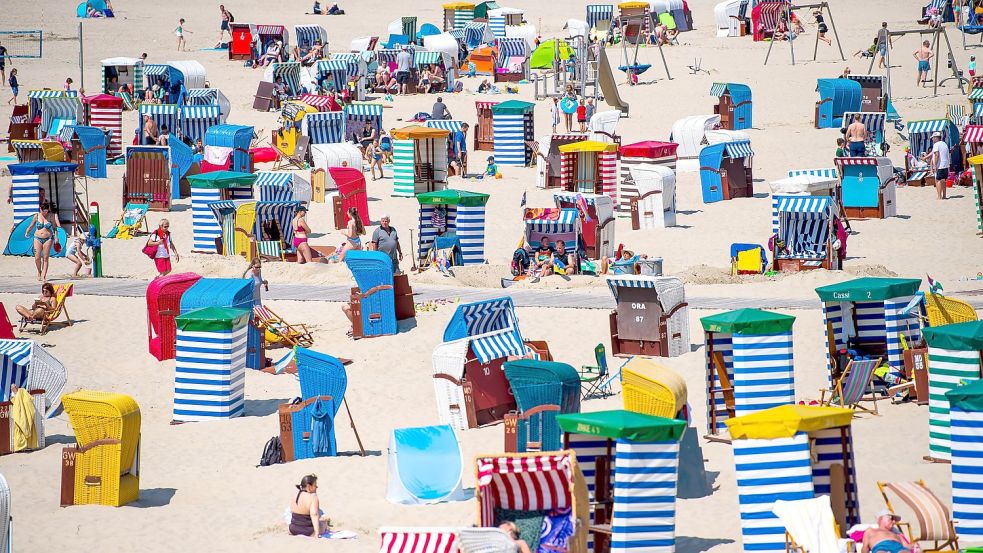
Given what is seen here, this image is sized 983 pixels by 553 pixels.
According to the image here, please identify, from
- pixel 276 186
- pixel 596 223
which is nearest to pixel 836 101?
pixel 596 223

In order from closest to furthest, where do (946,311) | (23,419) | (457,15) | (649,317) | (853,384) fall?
1. (853,384)
2. (23,419)
3. (946,311)
4. (649,317)
5. (457,15)

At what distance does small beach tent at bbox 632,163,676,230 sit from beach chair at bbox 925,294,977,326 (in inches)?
355

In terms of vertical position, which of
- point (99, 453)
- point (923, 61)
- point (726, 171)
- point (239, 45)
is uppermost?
point (239, 45)

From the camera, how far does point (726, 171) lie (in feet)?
78.6

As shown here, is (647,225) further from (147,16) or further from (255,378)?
(147,16)

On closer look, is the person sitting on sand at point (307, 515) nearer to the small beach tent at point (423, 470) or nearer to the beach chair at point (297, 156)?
the small beach tent at point (423, 470)

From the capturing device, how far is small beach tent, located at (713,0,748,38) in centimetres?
4131

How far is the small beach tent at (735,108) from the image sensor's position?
29.3 m

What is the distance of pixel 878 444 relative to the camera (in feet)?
36.1

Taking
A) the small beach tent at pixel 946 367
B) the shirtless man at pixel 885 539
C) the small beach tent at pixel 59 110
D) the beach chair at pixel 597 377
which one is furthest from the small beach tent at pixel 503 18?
the shirtless man at pixel 885 539

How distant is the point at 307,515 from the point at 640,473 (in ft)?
8.92

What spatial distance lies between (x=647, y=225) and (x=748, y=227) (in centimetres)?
164

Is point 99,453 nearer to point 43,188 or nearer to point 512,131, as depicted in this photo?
point 43,188

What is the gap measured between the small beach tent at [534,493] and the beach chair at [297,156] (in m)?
18.9
